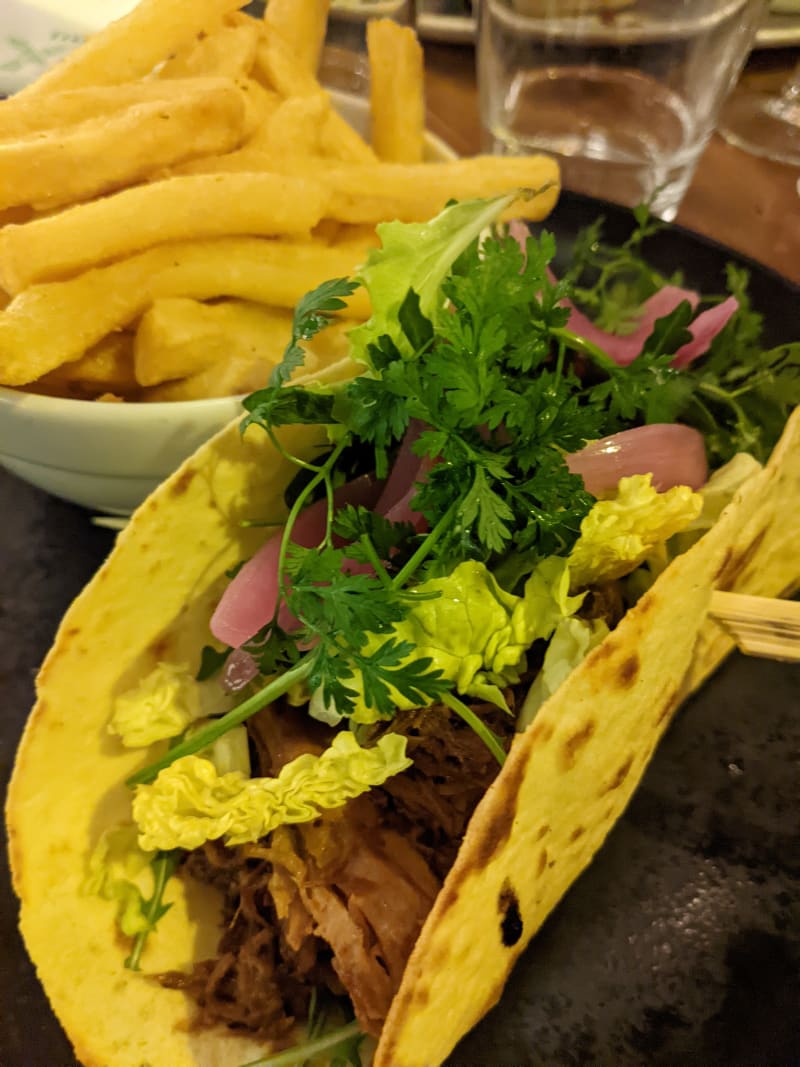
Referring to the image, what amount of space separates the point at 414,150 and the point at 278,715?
1.11 metres

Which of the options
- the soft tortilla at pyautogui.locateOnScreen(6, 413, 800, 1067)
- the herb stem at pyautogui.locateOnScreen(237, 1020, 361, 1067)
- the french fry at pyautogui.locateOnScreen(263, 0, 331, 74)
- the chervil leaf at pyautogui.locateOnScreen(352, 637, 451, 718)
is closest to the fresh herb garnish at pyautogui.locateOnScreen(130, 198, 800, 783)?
the chervil leaf at pyautogui.locateOnScreen(352, 637, 451, 718)

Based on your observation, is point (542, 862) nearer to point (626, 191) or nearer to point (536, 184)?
point (536, 184)

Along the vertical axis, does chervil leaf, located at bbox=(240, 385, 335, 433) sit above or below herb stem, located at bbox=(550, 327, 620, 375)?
below

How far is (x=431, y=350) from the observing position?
1.12 m

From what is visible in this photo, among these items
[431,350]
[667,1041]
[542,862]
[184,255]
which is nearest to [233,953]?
[542,862]

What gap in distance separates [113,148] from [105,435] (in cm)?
40

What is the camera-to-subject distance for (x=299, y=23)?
64.2 inches

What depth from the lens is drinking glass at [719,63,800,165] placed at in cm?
239

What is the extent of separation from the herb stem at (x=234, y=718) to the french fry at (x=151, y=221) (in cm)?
63

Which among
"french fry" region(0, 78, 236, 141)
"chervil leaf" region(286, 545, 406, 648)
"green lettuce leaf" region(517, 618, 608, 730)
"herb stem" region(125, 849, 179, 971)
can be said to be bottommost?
"herb stem" region(125, 849, 179, 971)

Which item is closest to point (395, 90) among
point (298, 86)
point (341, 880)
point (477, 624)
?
point (298, 86)

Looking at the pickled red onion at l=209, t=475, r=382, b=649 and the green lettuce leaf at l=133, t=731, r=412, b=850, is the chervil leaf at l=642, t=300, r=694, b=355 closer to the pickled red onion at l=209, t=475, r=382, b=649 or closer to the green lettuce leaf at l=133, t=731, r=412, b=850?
the pickled red onion at l=209, t=475, r=382, b=649

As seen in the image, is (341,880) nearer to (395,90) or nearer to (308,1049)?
(308,1049)

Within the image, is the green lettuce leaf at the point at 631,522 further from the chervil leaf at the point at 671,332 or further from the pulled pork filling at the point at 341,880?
the chervil leaf at the point at 671,332
